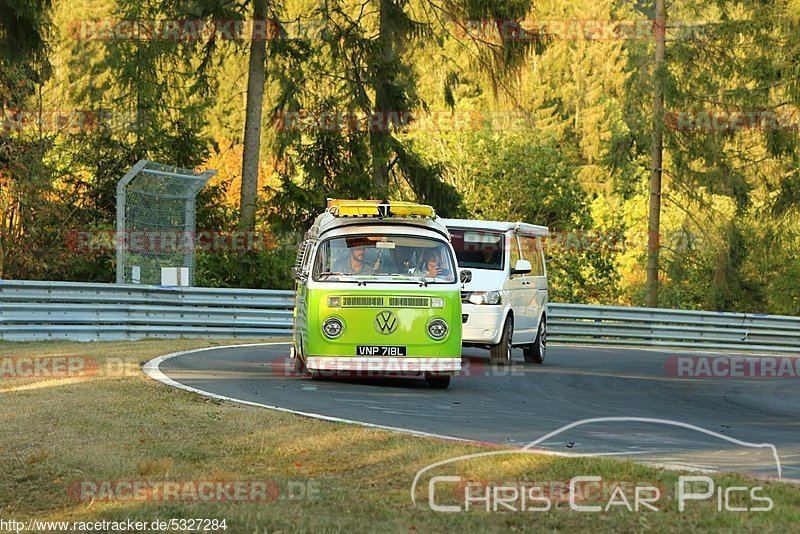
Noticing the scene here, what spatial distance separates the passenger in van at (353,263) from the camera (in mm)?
16375

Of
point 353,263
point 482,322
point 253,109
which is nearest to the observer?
point 353,263

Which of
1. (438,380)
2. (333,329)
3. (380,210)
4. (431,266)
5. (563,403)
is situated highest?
(380,210)

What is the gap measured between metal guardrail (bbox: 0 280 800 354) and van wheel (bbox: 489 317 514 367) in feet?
24.5

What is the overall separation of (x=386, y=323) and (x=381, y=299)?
0.30 m

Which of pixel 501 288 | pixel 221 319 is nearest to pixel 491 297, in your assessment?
pixel 501 288

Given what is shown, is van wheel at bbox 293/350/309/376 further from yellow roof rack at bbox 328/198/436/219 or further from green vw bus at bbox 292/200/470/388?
yellow roof rack at bbox 328/198/436/219

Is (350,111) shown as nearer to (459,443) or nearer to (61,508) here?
(459,443)

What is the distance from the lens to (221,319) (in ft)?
84.3

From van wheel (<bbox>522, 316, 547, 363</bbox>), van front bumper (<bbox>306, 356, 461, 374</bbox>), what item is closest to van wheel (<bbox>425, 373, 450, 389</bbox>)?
van front bumper (<bbox>306, 356, 461, 374</bbox>)

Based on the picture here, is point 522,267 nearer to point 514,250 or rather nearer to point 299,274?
point 514,250

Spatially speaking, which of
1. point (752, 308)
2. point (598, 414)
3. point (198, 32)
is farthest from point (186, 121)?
point (598, 414)

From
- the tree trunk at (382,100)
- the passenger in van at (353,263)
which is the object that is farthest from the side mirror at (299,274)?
the tree trunk at (382,100)

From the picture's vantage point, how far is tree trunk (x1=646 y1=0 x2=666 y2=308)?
4262cm

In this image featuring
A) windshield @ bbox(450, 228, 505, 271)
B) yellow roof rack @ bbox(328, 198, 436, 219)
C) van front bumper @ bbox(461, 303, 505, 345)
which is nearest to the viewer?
yellow roof rack @ bbox(328, 198, 436, 219)
